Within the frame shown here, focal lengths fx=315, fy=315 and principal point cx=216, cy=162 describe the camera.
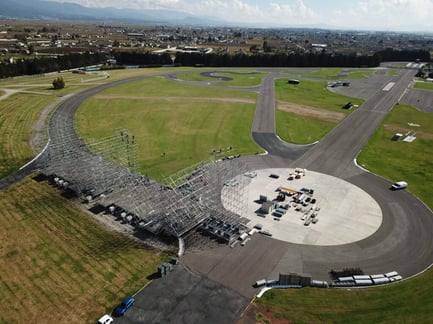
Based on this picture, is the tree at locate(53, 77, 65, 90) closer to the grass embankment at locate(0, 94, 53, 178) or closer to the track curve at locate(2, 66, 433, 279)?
the track curve at locate(2, 66, 433, 279)

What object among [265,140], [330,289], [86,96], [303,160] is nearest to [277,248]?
[330,289]

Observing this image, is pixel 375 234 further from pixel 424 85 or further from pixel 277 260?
pixel 424 85

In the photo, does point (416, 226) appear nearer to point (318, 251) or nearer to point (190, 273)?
point (318, 251)

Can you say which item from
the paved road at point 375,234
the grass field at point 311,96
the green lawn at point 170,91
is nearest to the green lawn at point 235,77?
the grass field at point 311,96

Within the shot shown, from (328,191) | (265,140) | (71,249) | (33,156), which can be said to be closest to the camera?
(71,249)

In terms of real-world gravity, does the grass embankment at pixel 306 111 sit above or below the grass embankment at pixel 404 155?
above

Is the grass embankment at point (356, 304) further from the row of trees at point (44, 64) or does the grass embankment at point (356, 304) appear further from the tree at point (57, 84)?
the row of trees at point (44, 64)

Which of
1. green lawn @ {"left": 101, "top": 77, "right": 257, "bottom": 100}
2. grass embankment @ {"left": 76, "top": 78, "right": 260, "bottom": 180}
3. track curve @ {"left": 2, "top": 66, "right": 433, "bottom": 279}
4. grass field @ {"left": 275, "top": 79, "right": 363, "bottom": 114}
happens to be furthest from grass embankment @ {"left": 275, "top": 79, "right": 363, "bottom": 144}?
green lawn @ {"left": 101, "top": 77, "right": 257, "bottom": 100}
